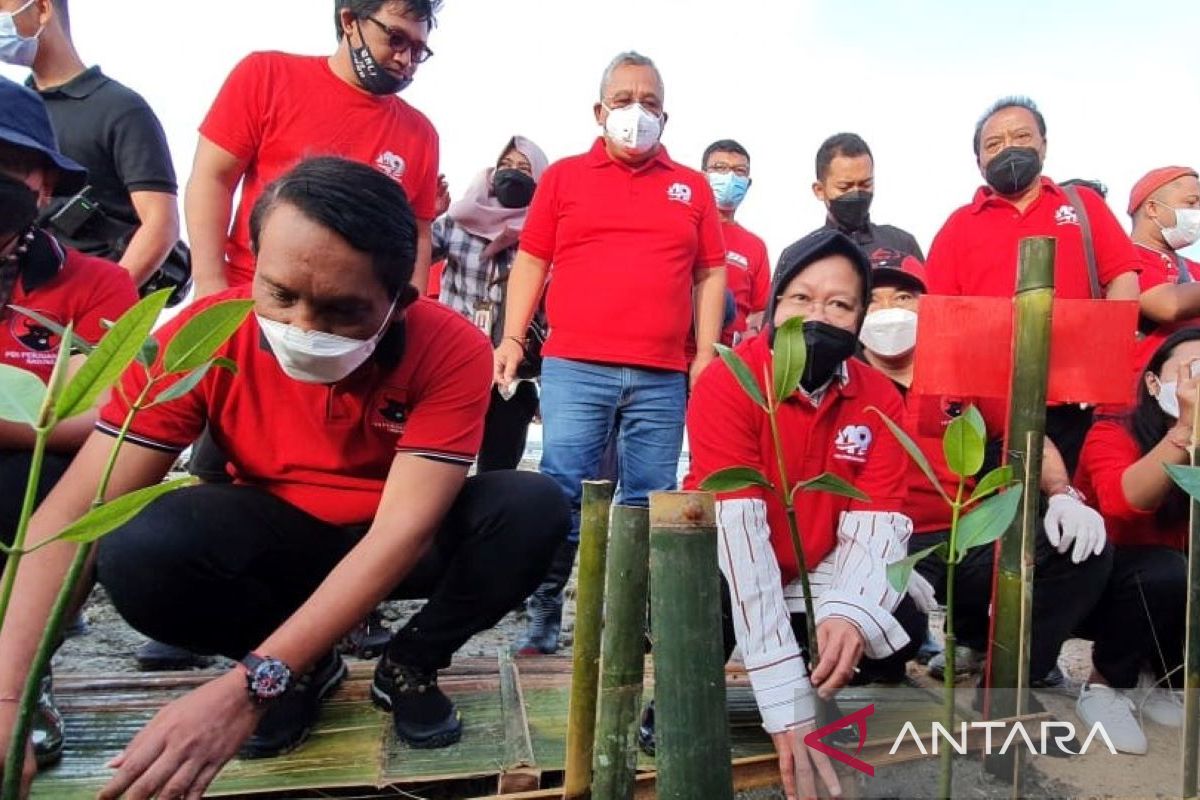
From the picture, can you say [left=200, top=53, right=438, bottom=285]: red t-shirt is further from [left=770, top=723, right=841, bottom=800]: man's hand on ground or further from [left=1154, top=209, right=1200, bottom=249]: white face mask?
[left=1154, top=209, right=1200, bottom=249]: white face mask

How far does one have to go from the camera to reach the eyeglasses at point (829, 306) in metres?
2.01

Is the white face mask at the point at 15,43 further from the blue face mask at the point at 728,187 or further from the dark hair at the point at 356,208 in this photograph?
the blue face mask at the point at 728,187

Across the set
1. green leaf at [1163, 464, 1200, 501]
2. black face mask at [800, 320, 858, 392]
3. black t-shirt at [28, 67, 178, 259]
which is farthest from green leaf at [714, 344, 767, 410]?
black t-shirt at [28, 67, 178, 259]

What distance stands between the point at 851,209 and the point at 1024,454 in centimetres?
246

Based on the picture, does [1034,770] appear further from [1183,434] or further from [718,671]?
[718,671]

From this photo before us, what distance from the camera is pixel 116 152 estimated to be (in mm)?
2479

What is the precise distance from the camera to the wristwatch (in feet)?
4.49

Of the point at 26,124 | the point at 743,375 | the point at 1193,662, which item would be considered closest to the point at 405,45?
the point at 26,124

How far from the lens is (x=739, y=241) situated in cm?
422

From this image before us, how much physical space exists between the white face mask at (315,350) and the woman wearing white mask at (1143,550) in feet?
6.45

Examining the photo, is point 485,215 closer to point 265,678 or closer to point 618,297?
point 618,297

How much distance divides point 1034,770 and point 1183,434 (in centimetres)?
92

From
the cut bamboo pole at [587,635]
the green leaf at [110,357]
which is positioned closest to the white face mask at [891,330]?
the cut bamboo pole at [587,635]

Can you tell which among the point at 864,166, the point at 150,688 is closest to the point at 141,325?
the point at 150,688
